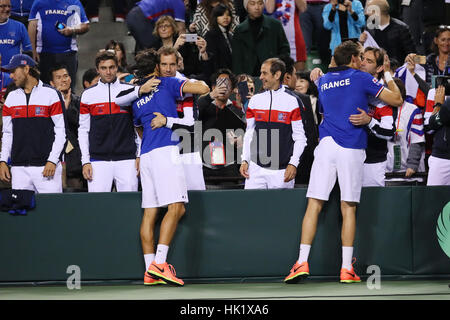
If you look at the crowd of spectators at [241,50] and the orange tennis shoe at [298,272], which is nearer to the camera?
the orange tennis shoe at [298,272]

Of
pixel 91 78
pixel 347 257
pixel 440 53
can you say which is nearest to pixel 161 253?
pixel 347 257

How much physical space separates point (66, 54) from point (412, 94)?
533 cm

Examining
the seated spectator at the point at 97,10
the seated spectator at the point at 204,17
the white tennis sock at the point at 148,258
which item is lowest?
the white tennis sock at the point at 148,258

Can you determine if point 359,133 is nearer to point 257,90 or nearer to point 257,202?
point 257,202

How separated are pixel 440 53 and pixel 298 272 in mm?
4823

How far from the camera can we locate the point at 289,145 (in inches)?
377

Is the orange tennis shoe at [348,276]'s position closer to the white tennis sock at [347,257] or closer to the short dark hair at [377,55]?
the white tennis sock at [347,257]

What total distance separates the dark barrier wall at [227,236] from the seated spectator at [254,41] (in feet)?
13.9

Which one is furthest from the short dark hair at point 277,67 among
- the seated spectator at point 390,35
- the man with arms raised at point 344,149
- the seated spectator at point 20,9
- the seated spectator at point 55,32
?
the seated spectator at point 20,9

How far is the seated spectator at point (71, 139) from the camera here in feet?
36.6

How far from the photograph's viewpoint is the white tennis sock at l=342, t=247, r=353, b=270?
881cm

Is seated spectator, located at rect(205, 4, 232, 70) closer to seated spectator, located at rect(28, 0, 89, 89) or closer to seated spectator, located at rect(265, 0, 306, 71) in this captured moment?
seated spectator, located at rect(265, 0, 306, 71)
